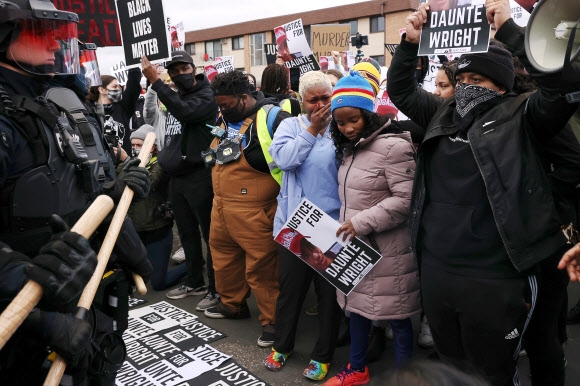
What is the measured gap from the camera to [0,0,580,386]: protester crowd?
1.81m

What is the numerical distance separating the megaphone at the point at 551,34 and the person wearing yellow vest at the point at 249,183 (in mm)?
2011

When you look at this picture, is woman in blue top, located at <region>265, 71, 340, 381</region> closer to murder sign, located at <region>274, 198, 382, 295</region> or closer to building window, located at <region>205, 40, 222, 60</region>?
murder sign, located at <region>274, 198, 382, 295</region>

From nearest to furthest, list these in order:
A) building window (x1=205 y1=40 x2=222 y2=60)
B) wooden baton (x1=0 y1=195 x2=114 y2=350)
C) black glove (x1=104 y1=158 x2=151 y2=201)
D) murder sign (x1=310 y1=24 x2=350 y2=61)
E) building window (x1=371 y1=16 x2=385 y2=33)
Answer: wooden baton (x1=0 y1=195 x2=114 y2=350)
black glove (x1=104 y1=158 x2=151 y2=201)
murder sign (x1=310 y1=24 x2=350 y2=61)
building window (x1=371 y1=16 x2=385 y2=33)
building window (x1=205 y1=40 x2=222 y2=60)

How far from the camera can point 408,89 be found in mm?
2668

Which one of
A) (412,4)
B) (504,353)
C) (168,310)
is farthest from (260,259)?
(412,4)

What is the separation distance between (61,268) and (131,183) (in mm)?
774

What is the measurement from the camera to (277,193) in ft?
12.4

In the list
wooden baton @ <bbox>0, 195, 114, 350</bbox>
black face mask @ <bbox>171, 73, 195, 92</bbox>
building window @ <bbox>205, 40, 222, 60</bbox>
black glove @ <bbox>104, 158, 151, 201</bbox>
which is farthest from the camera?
building window @ <bbox>205, 40, 222, 60</bbox>

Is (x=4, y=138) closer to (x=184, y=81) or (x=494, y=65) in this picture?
(x=494, y=65)

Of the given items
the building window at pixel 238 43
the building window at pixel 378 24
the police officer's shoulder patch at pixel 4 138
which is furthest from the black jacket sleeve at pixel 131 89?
the building window at pixel 238 43

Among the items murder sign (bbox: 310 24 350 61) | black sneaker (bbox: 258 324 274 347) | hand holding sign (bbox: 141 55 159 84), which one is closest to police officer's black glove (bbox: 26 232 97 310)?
black sneaker (bbox: 258 324 274 347)

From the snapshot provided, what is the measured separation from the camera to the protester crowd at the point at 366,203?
1.81 m

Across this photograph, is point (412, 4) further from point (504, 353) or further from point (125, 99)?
point (504, 353)

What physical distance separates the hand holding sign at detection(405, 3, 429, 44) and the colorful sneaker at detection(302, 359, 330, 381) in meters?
2.07
